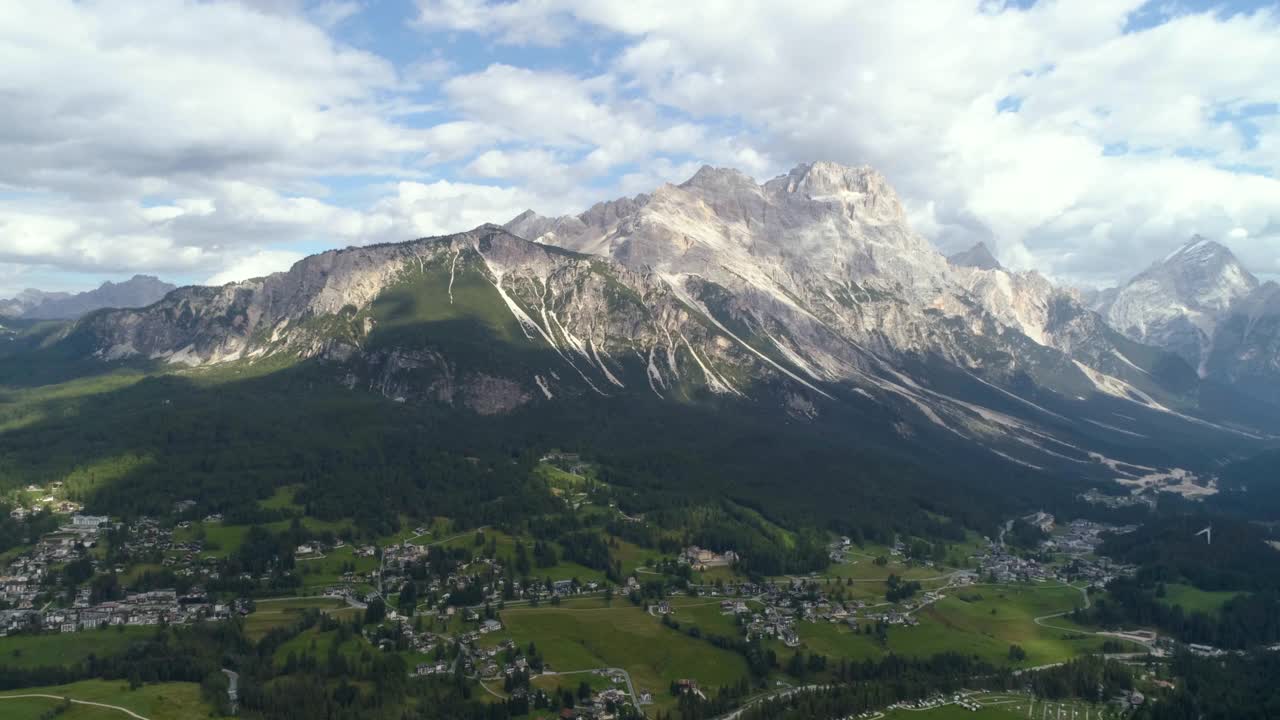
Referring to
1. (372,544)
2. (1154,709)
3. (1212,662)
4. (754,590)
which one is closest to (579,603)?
(754,590)

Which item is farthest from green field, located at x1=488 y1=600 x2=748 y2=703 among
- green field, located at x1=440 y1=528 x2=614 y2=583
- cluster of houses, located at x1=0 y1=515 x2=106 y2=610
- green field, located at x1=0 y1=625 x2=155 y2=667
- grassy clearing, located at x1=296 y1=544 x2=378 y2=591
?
cluster of houses, located at x1=0 y1=515 x2=106 y2=610

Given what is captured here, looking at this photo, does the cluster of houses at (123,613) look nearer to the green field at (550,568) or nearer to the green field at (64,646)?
the green field at (64,646)

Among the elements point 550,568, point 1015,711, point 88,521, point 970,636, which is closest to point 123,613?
point 88,521

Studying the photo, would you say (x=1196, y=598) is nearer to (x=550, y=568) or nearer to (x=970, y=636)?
(x=970, y=636)

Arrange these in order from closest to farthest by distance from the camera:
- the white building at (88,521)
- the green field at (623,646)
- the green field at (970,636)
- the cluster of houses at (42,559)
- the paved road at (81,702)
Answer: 1. the paved road at (81,702)
2. the green field at (623,646)
3. the cluster of houses at (42,559)
4. the green field at (970,636)
5. the white building at (88,521)

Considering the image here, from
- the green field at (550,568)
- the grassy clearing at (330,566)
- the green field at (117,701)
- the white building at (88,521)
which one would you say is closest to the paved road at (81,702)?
the green field at (117,701)
